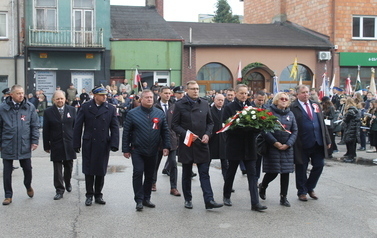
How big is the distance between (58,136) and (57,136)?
17 millimetres

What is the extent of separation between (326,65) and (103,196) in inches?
1079

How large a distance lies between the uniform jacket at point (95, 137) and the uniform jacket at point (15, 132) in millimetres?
872

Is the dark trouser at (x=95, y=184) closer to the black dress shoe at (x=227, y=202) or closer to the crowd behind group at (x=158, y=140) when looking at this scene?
the crowd behind group at (x=158, y=140)

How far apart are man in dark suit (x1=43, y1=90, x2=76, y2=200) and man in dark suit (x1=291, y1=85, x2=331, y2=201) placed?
3.86 metres

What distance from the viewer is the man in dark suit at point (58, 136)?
9.30 metres

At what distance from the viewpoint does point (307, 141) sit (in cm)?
926

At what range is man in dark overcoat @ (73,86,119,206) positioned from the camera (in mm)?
8680

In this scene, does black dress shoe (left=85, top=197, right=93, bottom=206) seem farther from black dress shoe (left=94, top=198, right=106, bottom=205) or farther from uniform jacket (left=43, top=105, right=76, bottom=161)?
uniform jacket (left=43, top=105, right=76, bottom=161)

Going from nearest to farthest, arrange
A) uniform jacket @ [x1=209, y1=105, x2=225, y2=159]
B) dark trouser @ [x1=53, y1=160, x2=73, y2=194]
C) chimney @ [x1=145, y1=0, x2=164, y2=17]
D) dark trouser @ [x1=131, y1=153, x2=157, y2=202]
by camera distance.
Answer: dark trouser @ [x1=131, y1=153, x2=157, y2=202] < dark trouser @ [x1=53, y1=160, x2=73, y2=194] < uniform jacket @ [x1=209, y1=105, x2=225, y2=159] < chimney @ [x1=145, y1=0, x2=164, y2=17]

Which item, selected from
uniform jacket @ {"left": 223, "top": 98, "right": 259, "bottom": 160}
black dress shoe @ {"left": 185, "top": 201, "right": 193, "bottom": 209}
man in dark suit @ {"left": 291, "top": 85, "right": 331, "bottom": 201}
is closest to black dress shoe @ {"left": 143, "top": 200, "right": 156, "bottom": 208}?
black dress shoe @ {"left": 185, "top": 201, "right": 193, "bottom": 209}

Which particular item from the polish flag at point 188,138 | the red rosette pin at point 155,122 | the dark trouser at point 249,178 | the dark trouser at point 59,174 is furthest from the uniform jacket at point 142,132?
the dark trouser at point 59,174

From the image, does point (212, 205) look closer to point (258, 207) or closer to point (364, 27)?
point (258, 207)

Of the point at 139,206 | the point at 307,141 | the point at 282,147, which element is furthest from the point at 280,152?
the point at 139,206

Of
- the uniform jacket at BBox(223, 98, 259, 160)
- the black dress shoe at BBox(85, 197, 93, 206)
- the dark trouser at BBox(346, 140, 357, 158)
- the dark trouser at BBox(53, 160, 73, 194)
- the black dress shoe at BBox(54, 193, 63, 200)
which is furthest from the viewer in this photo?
the dark trouser at BBox(346, 140, 357, 158)
